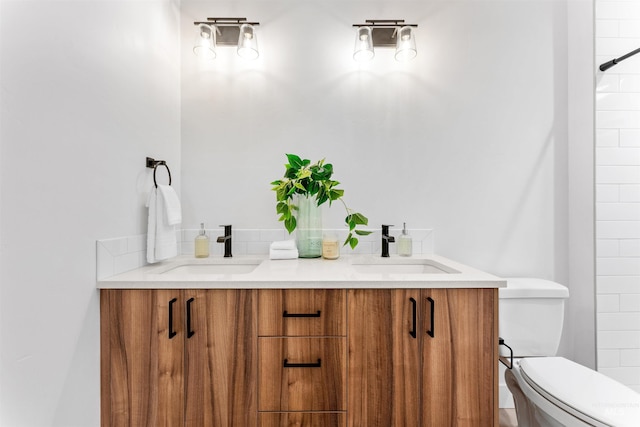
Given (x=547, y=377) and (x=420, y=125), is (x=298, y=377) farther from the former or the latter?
(x=420, y=125)

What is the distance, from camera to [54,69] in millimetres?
915

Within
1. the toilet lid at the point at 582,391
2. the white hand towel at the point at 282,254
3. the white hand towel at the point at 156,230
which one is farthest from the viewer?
the white hand towel at the point at 282,254

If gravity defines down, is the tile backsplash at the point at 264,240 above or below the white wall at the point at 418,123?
below

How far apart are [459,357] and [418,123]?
1217mm

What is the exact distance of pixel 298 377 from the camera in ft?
3.54

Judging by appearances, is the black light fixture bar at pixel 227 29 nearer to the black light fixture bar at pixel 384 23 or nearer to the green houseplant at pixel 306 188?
the black light fixture bar at pixel 384 23

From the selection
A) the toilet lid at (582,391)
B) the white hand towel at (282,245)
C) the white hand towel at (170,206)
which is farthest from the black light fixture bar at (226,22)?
the toilet lid at (582,391)

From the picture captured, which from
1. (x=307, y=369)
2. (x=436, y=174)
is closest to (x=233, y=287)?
(x=307, y=369)

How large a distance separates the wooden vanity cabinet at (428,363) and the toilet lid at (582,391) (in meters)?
0.28

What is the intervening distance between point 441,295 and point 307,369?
529mm

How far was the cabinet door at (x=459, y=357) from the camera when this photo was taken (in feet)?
3.53

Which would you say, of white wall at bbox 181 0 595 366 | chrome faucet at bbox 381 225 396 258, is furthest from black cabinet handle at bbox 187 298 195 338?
chrome faucet at bbox 381 225 396 258

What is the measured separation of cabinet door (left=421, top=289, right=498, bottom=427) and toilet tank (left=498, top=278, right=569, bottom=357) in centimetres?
48

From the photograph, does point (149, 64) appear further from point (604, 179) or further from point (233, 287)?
point (604, 179)
